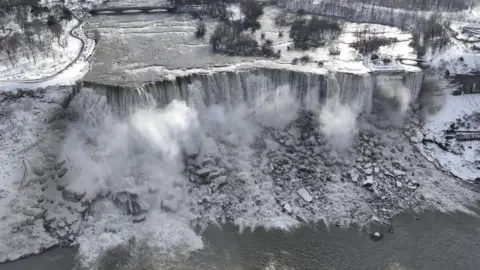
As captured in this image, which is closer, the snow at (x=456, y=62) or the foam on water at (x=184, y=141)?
the foam on water at (x=184, y=141)

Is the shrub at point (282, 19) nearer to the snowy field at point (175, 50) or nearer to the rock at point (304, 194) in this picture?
the snowy field at point (175, 50)

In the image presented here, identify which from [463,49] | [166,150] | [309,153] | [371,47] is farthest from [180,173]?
[463,49]

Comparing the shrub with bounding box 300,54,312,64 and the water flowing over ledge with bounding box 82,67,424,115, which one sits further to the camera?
the shrub with bounding box 300,54,312,64

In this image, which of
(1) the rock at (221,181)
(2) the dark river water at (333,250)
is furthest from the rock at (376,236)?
(1) the rock at (221,181)

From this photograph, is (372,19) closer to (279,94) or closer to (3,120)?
(279,94)

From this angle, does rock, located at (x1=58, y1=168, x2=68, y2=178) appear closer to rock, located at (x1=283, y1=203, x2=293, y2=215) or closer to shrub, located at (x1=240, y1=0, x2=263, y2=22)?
rock, located at (x1=283, y1=203, x2=293, y2=215)

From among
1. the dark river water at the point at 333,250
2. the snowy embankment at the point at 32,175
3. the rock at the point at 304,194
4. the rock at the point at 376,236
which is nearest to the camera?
the dark river water at the point at 333,250

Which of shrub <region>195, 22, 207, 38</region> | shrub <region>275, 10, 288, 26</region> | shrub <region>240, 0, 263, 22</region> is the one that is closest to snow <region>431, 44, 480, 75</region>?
shrub <region>275, 10, 288, 26</region>
